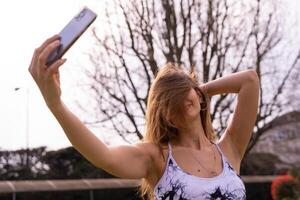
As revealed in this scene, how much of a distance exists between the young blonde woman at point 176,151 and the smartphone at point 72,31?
0.88 feet

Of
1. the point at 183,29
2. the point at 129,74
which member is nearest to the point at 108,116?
the point at 129,74

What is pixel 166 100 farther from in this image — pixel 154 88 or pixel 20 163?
pixel 20 163

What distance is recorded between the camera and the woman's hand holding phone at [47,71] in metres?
1.74

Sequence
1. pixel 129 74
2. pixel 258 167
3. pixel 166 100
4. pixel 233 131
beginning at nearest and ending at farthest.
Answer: pixel 166 100 < pixel 233 131 < pixel 129 74 < pixel 258 167

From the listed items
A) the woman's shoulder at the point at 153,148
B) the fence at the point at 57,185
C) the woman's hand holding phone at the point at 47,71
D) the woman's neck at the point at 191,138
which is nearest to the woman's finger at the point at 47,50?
the woman's hand holding phone at the point at 47,71

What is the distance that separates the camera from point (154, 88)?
2352mm

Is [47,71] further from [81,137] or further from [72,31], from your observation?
[81,137]

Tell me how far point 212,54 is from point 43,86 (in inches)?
576

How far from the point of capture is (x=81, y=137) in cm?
195

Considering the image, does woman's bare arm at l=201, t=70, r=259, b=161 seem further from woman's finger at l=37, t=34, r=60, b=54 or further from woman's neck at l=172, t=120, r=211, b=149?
woman's finger at l=37, t=34, r=60, b=54

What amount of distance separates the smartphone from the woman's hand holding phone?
0.01m

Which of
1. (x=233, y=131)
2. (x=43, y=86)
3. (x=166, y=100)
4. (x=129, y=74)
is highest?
(x=43, y=86)

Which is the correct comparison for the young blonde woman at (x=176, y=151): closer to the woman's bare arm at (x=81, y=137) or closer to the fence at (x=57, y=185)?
the woman's bare arm at (x=81, y=137)

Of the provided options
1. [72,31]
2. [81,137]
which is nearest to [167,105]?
[81,137]
